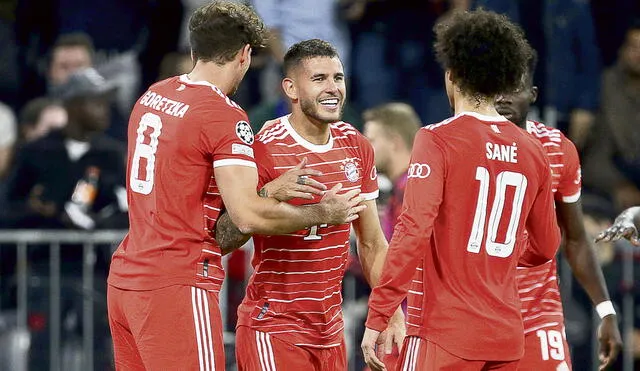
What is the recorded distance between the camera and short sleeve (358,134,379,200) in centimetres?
600

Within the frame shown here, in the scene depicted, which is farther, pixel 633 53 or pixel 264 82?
pixel 264 82

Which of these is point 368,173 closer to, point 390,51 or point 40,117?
point 390,51

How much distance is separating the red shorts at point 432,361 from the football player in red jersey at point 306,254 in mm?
425

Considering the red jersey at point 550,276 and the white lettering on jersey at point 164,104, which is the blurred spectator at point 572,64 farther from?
the white lettering on jersey at point 164,104

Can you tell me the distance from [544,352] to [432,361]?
1.02 meters

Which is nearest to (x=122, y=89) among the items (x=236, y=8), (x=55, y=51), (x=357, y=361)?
(x=55, y=51)

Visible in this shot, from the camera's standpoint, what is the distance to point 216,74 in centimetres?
558

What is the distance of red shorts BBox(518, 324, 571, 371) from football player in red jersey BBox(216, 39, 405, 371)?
2.01 ft

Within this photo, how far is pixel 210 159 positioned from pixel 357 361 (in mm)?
4421

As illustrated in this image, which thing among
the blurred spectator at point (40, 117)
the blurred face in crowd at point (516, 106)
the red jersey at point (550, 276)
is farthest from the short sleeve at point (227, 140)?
the blurred spectator at point (40, 117)

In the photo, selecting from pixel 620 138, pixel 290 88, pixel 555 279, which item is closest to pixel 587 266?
pixel 555 279

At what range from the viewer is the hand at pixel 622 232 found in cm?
579

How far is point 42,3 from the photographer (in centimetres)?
1117

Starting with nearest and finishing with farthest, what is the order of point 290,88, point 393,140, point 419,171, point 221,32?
point 419,171, point 221,32, point 290,88, point 393,140
